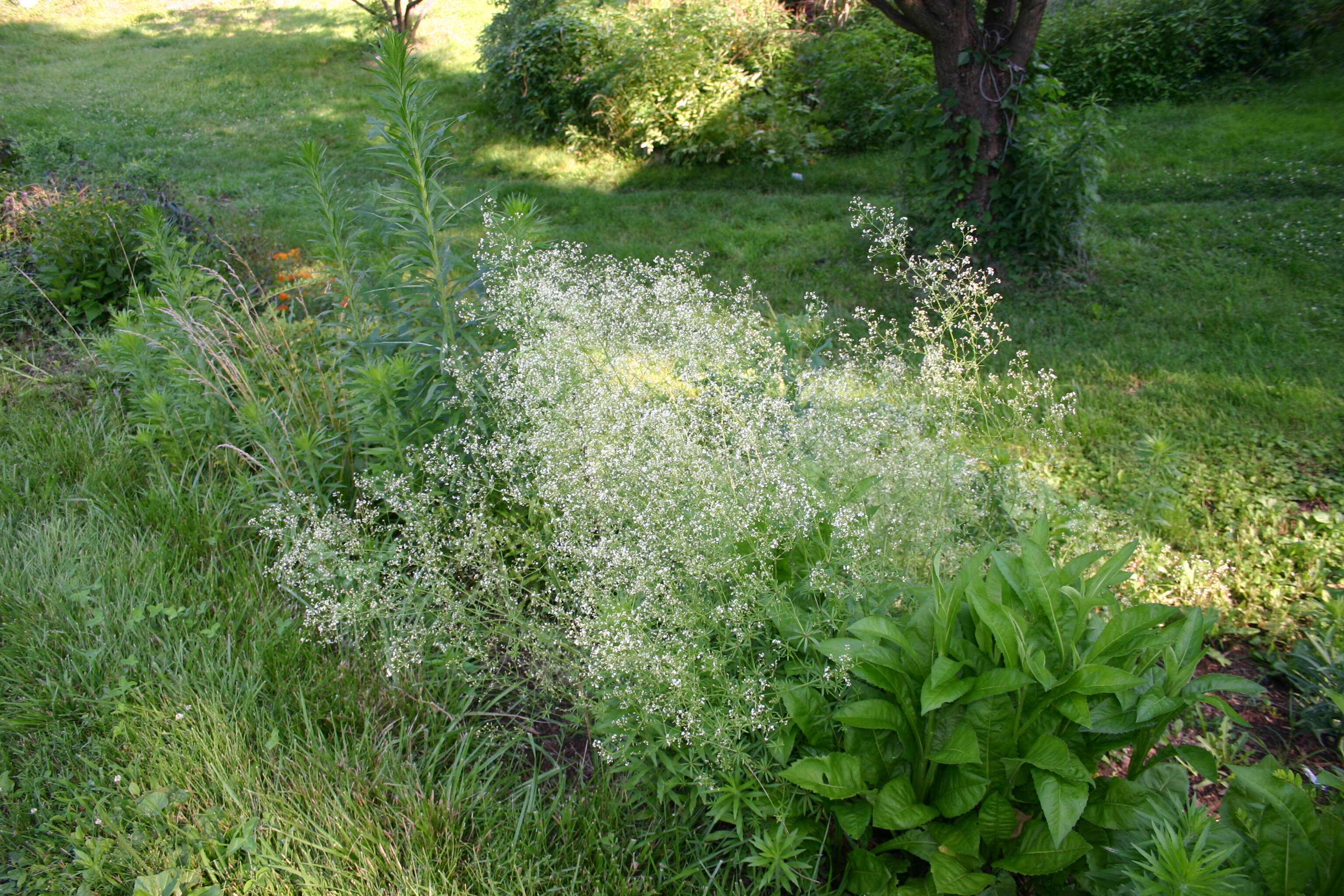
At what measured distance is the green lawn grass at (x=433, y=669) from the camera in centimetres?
237

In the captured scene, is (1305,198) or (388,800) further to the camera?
(1305,198)

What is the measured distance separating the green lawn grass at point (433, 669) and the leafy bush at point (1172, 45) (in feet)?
2.87

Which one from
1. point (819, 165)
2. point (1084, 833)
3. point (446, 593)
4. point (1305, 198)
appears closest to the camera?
point (1084, 833)

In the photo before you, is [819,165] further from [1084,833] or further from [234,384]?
[1084,833]

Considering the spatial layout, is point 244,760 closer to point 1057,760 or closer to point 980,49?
point 1057,760

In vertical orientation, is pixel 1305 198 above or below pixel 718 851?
above

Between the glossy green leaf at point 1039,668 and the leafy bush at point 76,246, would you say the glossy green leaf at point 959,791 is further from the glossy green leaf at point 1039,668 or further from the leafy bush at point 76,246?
the leafy bush at point 76,246

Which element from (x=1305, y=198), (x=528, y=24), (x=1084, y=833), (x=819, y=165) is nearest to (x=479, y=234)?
(x=819, y=165)

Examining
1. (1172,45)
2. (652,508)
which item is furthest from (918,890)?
(1172,45)

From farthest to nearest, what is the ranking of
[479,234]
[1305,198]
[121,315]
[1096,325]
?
[479,234], [1305,198], [1096,325], [121,315]

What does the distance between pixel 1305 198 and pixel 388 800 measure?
8.36 m

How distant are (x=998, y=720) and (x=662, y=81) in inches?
355

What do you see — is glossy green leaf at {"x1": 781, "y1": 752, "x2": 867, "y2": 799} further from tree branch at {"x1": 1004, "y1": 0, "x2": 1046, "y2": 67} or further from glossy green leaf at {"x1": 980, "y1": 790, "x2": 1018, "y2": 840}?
tree branch at {"x1": 1004, "y1": 0, "x2": 1046, "y2": 67}

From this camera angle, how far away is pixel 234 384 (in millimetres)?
4004
